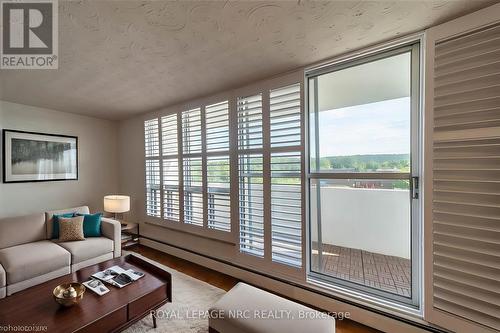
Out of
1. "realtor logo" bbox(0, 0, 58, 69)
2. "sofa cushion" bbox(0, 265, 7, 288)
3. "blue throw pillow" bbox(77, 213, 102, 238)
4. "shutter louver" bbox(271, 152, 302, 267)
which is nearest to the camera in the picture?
"realtor logo" bbox(0, 0, 58, 69)

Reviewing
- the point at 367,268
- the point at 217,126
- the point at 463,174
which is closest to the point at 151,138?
the point at 217,126

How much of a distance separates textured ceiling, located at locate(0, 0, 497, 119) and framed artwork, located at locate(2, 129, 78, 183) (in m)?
0.79

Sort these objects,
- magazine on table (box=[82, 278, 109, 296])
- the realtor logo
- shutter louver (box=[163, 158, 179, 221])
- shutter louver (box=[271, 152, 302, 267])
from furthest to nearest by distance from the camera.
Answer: shutter louver (box=[163, 158, 179, 221]), shutter louver (box=[271, 152, 302, 267]), magazine on table (box=[82, 278, 109, 296]), the realtor logo

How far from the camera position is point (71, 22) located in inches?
54.8

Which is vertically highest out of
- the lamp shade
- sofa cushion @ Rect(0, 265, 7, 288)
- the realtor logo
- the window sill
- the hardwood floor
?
the realtor logo

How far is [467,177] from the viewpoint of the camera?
139 centimetres

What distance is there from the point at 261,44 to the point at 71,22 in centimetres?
133

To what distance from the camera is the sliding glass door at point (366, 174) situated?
5.81 feet

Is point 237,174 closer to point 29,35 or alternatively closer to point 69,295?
point 69,295

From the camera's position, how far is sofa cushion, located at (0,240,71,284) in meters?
2.05

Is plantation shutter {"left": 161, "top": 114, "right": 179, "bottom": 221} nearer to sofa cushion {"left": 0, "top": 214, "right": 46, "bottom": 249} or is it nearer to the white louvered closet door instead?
sofa cushion {"left": 0, "top": 214, "right": 46, "bottom": 249}

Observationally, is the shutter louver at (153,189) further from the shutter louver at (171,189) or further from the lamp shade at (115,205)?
the lamp shade at (115,205)

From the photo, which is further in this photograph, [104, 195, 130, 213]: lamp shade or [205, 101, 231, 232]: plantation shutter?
[104, 195, 130, 213]: lamp shade

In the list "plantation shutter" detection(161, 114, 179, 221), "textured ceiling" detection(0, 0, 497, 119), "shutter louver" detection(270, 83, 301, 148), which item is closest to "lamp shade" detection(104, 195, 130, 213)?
"plantation shutter" detection(161, 114, 179, 221)
